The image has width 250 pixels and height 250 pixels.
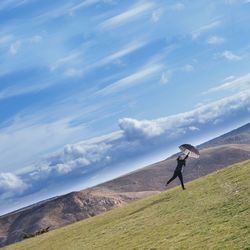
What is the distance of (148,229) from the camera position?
29641 millimetres

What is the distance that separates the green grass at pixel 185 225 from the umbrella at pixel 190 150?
222 cm

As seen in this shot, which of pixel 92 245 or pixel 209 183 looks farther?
pixel 209 183

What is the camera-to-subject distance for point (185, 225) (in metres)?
26.5

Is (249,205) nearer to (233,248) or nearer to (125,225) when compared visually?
(233,248)

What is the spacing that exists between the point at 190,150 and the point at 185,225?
14.0 meters

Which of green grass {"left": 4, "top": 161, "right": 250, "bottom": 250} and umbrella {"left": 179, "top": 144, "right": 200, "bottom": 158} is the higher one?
umbrella {"left": 179, "top": 144, "right": 200, "bottom": 158}

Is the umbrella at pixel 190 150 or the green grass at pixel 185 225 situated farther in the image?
the umbrella at pixel 190 150

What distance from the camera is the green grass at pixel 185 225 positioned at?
21.8m

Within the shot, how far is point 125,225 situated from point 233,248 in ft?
54.9

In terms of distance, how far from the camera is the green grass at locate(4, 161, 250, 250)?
71.6ft

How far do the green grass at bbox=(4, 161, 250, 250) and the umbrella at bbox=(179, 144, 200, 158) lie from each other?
7.27 feet

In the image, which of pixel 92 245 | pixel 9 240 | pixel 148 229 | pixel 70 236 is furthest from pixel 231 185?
pixel 9 240

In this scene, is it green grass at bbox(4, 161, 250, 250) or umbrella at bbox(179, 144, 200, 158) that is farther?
umbrella at bbox(179, 144, 200, 158)

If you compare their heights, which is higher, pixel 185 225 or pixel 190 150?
pixel 190 150
